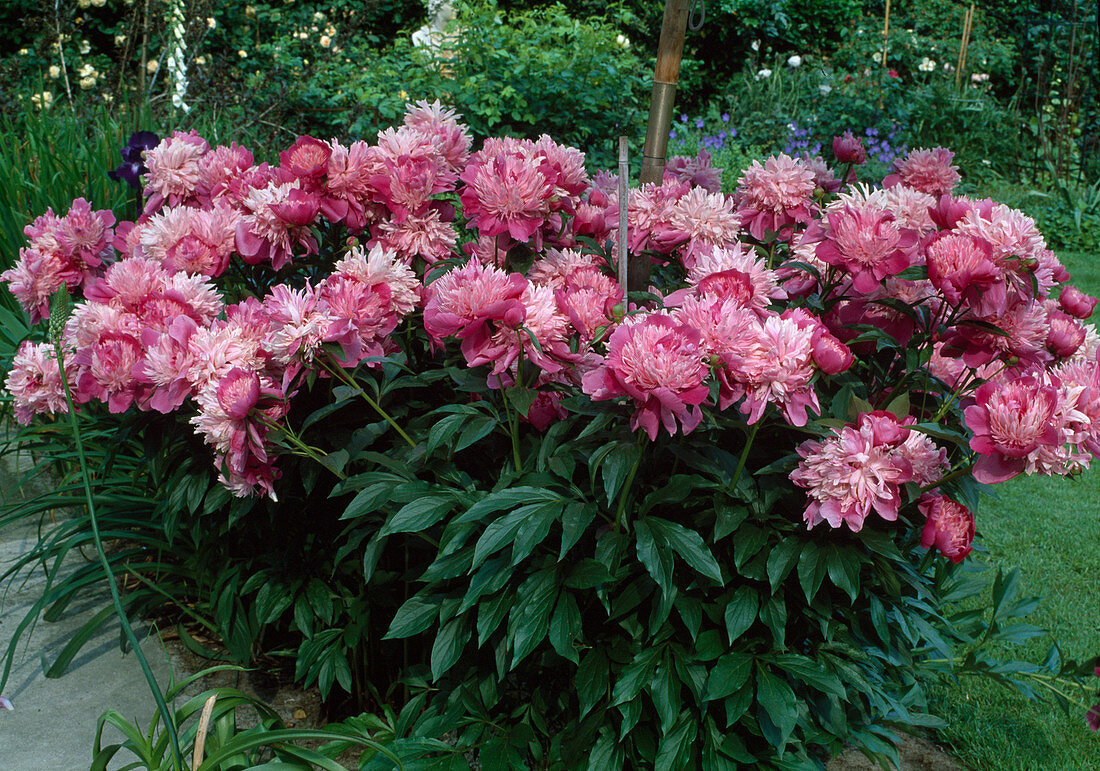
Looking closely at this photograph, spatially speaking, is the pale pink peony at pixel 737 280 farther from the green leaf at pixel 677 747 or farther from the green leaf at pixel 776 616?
the green leaf at pixel 677 747

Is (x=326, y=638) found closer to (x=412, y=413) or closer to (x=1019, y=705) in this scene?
(x=412, y=413)

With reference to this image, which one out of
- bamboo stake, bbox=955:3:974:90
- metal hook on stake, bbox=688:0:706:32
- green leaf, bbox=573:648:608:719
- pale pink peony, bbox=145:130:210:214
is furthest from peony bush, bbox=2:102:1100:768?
bamboo stake, bbox=955:3:974:90

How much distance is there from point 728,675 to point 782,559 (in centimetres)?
20

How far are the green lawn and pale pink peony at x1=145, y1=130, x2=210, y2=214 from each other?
2.17 meters

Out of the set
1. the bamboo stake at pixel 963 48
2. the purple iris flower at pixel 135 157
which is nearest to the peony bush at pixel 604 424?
the purple iris flower at pixel 135 157

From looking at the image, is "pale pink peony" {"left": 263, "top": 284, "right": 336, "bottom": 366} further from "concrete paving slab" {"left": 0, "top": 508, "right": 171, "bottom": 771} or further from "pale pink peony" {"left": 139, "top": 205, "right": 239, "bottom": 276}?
"concrete paving slab" {"left": 0, "top": 508, "right": 171, "bottom": 771}

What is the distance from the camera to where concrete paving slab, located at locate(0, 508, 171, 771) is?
183cm

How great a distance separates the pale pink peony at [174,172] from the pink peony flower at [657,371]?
1363mm

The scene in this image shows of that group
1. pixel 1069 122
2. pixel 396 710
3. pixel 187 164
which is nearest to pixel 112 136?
pixel 187 164

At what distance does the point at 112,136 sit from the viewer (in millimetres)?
3824

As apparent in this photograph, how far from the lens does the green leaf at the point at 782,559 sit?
138 centimetres

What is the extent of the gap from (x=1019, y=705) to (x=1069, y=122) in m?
9.44

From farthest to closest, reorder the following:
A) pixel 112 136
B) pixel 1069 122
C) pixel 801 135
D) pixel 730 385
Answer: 1. pixel 1069 122
2. pixel 801 135
3. pixel 112 136
4. pixel 730 385

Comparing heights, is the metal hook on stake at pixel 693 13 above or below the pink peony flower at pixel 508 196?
above
